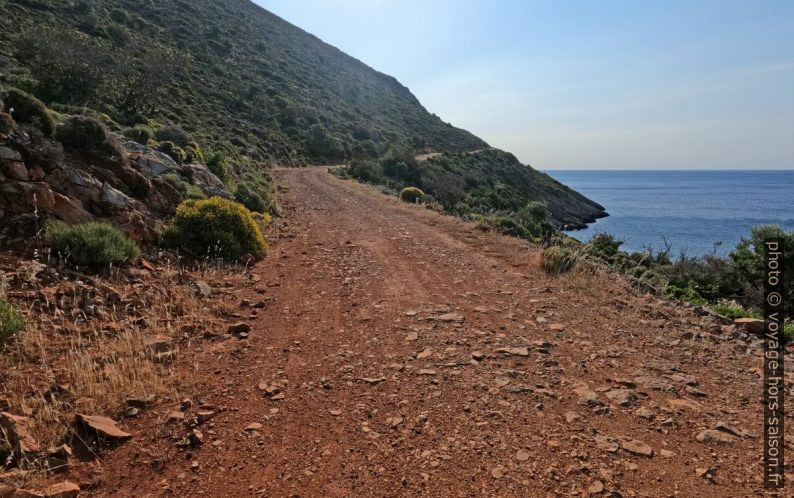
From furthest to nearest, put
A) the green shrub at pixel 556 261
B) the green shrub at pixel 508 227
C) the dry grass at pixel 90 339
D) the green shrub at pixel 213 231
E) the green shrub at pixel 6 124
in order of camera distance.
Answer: the green shrub at pixel 508 227
the green shrub at pixel 213 231
the green shrub at pixel 556 261
the green shrub at pixel 6 124
the dry grass at pixel 90 339

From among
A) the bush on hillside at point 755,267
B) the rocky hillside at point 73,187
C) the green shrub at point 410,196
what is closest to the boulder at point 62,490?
the rocky hillside at point 73,187

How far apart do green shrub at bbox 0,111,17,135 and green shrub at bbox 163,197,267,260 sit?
113 inches

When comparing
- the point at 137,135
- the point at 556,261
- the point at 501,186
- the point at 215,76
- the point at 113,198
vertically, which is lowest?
the point at 556,261

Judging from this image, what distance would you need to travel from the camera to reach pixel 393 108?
75688 mm

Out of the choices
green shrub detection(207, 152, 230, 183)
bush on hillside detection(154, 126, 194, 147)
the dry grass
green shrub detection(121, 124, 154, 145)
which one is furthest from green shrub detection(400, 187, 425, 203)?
the dry grass

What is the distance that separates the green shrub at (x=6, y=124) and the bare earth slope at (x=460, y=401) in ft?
15.9

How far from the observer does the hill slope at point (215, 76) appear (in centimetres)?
2512

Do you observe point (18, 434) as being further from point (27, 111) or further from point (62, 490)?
point (27, 111)

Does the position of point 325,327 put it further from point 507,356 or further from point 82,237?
point 82,237

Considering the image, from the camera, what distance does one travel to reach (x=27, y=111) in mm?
8633

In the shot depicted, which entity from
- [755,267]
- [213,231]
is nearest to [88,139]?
[213,231]

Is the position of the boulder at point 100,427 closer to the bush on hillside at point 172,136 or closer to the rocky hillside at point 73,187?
the rocky hillside at point 73,187

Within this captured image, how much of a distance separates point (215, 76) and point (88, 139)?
38963 millimetres

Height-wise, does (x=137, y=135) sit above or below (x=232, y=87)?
below
